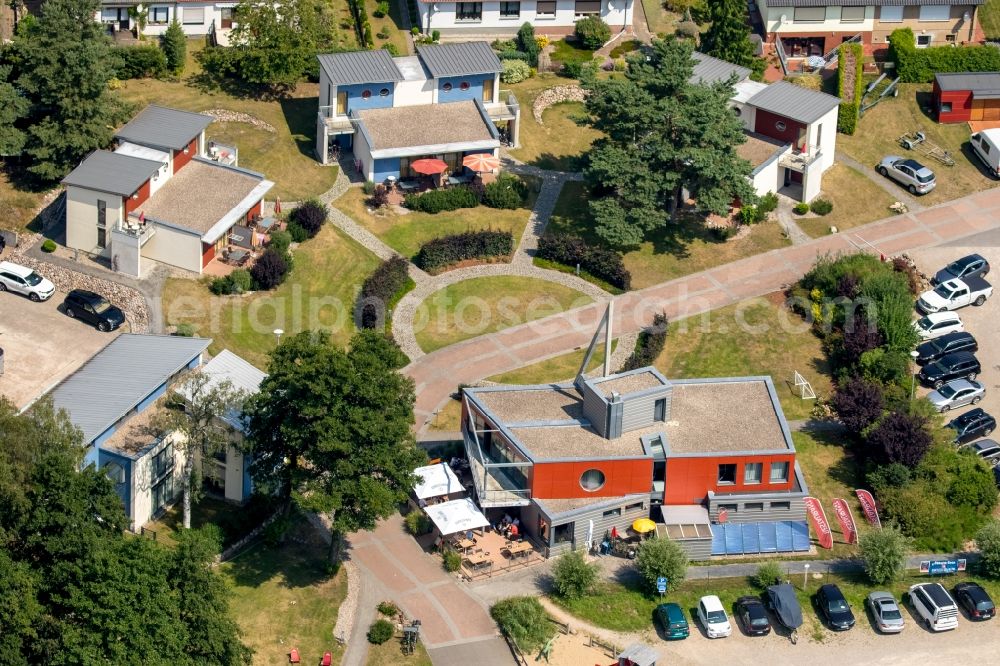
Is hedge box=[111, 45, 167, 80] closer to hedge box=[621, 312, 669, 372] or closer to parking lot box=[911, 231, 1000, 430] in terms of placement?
hedge box=[621, 312, 669, 372]

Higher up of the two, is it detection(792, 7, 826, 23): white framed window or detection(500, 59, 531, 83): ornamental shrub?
detection(792, 7, 826, 23): white framed window

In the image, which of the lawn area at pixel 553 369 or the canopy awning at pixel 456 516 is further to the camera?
the lawn area at pixel 553 369

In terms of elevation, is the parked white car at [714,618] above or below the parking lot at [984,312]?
below

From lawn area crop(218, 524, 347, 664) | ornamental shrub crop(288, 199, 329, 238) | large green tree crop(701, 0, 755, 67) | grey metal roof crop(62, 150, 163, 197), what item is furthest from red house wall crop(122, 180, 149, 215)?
large green tree crop(701, 0, 755, 67)

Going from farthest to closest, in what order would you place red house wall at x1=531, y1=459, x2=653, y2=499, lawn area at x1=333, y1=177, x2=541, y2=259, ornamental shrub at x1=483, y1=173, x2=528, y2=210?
1. ornamental shrub at x1=483, y1=173, x2=528, y2=210
2. lawn area at x1=333, y1=177, x2=541, y2=259
3. red house wall at x1=531, y1=459, x2=653, y2=499

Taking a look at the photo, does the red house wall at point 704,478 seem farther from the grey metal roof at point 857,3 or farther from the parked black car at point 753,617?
the grey metal roof at point 857,3

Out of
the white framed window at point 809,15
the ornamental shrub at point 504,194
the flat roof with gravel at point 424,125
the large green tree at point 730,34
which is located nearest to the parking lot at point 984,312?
the large green tree at point 730,34

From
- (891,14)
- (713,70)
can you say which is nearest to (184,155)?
(713,70)

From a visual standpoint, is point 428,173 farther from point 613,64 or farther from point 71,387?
point 71,387
